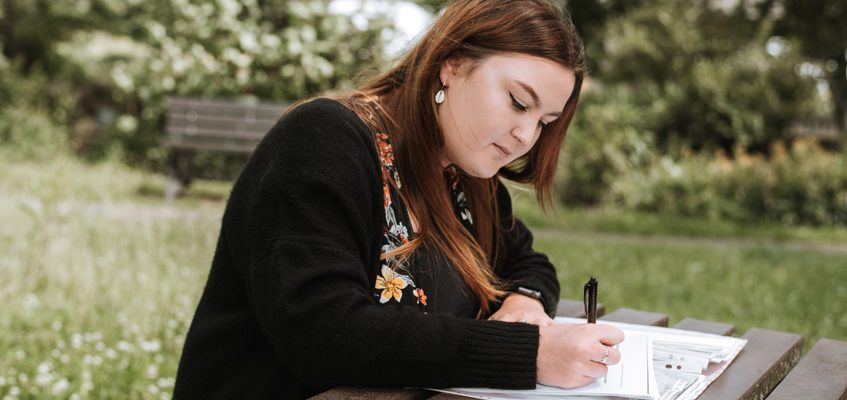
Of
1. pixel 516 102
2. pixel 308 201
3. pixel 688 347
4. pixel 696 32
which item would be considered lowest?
pixel 688 347

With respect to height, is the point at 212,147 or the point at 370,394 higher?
the point at 370,394

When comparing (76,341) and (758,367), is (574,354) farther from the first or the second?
(76,341)

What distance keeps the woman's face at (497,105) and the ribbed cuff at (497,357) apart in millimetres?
444

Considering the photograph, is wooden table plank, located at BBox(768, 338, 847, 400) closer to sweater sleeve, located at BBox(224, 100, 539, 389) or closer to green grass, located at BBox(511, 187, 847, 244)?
sweater sleeve, located at BBox(224, 100, 539, 389)

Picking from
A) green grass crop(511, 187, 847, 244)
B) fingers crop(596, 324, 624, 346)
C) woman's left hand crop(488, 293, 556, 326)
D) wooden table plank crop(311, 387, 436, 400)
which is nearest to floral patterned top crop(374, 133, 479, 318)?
woman's left hand crop(488, 293, 556, 326)

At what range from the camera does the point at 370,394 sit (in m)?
1.41

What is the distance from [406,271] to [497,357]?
0.33m

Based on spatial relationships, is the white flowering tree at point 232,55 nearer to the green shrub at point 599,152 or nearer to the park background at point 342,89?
the park background at point 342,89

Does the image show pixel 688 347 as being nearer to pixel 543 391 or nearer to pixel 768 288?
pixel 543 391

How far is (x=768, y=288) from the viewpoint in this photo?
5.45 metres

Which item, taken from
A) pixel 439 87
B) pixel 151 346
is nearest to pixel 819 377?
pixel 439 87

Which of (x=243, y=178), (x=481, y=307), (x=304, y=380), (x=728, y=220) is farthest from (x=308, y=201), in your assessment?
(x=728, y=220)

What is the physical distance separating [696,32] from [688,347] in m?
12.1

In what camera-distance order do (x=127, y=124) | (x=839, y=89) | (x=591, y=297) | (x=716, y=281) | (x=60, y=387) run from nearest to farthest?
(x=591, y=297), (x=60, y=387), (x=716, y=281), (x=127, y=124), (x=839, y=89)
